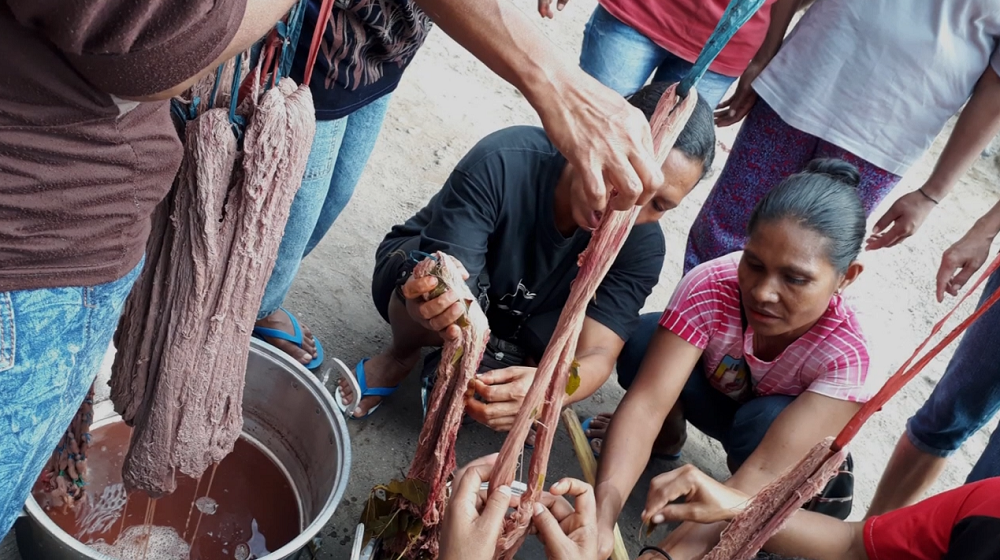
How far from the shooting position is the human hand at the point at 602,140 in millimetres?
905

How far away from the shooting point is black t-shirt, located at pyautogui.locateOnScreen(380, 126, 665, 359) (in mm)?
1787

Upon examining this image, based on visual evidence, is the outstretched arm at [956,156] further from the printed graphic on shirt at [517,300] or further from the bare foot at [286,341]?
the bare foot at [286,341]

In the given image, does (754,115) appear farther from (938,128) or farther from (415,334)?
(415,334)

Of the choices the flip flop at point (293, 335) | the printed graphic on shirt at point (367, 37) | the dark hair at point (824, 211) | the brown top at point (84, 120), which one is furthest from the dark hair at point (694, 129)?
the brown top at point (84, 120)

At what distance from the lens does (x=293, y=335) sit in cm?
201

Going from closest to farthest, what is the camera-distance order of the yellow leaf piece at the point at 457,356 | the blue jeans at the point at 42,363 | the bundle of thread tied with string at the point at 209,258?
1. the blue jeans at the point at 42,363
2. the bundle of thread tied with string at the point at 209,258
3. the yellow leaf piece at the point at 457,356

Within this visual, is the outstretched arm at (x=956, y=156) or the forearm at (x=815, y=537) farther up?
the outstretched arm at (x=956, y=156)

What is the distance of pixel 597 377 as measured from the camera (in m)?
1.87

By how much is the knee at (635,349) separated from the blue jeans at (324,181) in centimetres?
84

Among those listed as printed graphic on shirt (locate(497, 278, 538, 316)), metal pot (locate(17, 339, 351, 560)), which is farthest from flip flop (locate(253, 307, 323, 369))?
printed graphic on shirt (locate(497, 278, 538, 316))

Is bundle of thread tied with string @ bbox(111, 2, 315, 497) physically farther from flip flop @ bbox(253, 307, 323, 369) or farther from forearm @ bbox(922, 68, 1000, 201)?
forearm @ bbox(922, 68, 1000, 201)

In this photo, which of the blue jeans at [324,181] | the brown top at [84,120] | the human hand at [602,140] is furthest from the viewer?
the blue jeans at [324,181]

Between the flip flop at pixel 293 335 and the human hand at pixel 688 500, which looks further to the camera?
the flip flop at pixel 293 335

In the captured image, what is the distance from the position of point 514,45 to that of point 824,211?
3.27 feet
